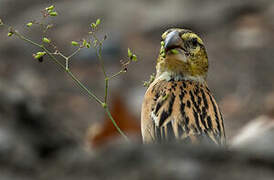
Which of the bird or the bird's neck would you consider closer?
the bird

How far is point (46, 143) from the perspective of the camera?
130 inches

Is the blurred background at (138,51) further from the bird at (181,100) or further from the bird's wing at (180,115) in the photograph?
the bird's wing at (180,115)

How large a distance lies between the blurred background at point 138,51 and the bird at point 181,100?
2.85m

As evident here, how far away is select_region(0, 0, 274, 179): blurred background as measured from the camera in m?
10.9

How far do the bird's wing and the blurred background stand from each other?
3.06 m

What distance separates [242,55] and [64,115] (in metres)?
3.84

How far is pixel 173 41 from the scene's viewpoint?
5961mm

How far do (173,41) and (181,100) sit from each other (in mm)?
551

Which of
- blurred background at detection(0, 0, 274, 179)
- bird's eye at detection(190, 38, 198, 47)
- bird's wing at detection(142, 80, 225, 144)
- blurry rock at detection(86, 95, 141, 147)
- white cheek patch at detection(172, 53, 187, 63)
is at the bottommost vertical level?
bird's wing at detection(142, 80, 225, 144)

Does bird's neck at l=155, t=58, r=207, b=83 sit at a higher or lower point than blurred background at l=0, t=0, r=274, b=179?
lower

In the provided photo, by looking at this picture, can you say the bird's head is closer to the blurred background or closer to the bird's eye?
the bird's eye

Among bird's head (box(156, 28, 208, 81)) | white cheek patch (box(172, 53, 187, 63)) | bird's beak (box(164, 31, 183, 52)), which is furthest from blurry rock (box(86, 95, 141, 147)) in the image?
bird's beak (box(164, 31, 183, 52))

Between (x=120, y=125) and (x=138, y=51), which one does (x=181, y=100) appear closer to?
(x=120, y=125)

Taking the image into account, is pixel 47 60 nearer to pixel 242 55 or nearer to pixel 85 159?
pixel 242 55
